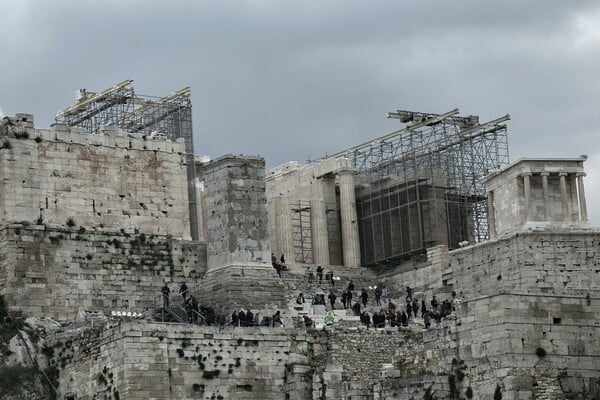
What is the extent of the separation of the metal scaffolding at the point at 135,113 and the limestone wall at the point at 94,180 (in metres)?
10.5

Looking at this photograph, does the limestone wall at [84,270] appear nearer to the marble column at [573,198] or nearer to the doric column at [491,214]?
the doric column at [491,214]

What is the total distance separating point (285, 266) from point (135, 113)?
54.6 feet

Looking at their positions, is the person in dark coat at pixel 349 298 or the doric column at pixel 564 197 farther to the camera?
the doric column at pixel 564 197

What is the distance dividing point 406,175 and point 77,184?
54.3 ft

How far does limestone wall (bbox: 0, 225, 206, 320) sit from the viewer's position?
7575 centimetres

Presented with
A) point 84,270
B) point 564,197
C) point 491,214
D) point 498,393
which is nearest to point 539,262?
point 564,197

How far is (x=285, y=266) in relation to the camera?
79625mm

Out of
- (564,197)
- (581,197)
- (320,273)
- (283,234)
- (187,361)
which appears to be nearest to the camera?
(187,361)

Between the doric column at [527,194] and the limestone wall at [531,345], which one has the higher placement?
the doric column at [527,194]

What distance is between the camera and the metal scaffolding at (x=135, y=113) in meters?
92.8

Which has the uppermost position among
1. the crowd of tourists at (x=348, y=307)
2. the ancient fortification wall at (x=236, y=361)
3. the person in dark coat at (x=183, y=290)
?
the person in dark coat at (x=183, y=290)

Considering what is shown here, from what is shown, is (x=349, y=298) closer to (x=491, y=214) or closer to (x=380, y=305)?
(x=380, y=305)

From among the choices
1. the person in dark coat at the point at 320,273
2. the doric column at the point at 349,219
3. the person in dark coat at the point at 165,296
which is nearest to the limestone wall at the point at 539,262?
the person in dark coat at the point at 320,273

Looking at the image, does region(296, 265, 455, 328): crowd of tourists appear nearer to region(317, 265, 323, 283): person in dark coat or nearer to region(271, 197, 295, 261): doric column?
region(317, 265, 323, 283): person in dark coat
